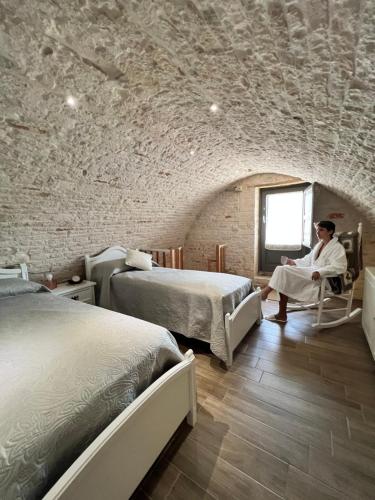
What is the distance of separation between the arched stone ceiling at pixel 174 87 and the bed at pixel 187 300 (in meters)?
1.05

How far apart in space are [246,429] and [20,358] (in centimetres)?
143

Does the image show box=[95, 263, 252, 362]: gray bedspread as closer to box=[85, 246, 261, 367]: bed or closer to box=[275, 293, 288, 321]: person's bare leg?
box=[85, 246, 261, 367]: bed

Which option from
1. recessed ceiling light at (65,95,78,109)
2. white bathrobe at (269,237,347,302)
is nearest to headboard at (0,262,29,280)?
recessed ceiling light at (65,95,78,109)

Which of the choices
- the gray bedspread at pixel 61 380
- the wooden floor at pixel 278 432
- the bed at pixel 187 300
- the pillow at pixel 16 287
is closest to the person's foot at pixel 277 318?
the bed at pixel 187 300

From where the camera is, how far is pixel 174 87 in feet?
4.89

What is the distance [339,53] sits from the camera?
0.87 metres

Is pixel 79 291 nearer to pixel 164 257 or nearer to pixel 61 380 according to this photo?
pixel 164 257

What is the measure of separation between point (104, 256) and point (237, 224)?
2.79 m

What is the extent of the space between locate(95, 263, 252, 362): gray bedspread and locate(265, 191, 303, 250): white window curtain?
2187 mm

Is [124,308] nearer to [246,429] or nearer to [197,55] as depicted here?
[246,429]

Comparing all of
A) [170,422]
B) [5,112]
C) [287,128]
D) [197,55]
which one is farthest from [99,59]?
[170,422]

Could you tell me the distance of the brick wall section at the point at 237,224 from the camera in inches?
140

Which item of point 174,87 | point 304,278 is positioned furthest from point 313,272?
point 174,87

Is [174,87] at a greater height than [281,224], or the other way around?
[174,87]
